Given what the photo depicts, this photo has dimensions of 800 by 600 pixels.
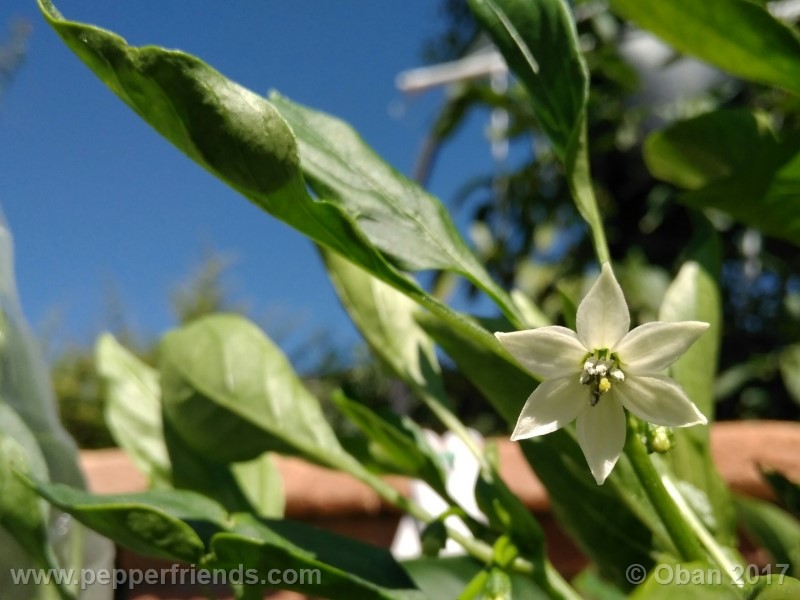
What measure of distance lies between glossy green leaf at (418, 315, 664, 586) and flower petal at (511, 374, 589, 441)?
35 mm

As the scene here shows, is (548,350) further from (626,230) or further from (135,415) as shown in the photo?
(626,230)

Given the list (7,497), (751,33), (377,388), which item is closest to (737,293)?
(377,388)

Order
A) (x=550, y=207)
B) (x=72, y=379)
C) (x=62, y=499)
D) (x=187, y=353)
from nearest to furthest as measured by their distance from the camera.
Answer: (x=62, y=499) < (x=187, y=353) < (x=550, y=207) < (x=72, y=379)

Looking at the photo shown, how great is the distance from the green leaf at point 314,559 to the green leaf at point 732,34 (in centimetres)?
21

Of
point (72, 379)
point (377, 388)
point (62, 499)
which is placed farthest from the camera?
point (377, 388)

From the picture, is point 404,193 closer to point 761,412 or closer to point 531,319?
point 531,319

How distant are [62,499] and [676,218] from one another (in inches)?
51.6

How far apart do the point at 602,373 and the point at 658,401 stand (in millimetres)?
18

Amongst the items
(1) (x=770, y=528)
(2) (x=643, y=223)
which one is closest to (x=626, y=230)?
(2) (x=643, y=223)

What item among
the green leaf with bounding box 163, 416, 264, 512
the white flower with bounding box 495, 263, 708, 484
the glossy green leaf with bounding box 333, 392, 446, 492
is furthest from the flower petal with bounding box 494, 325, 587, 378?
the green leaf with bounding box 163, 416, 264, 512

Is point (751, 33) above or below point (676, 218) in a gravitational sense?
below

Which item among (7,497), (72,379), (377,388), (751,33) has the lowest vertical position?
(72,379)

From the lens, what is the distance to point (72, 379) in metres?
1.81

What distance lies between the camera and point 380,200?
27cm
